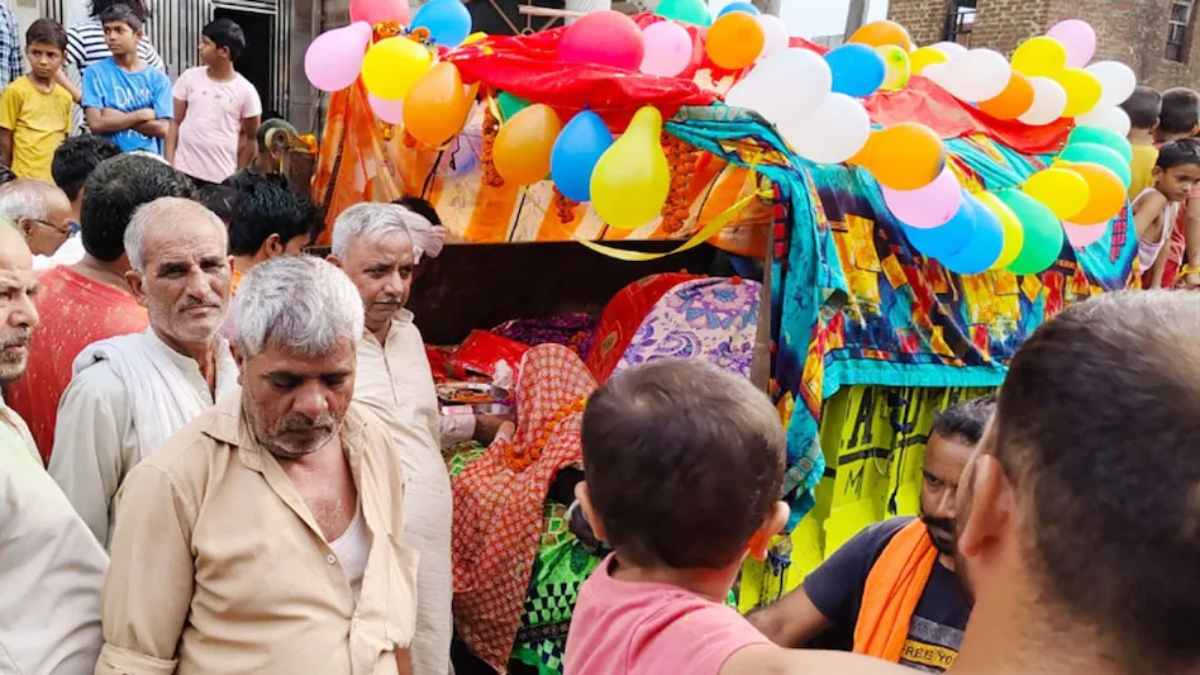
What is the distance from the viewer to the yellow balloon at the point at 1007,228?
3.19 metres

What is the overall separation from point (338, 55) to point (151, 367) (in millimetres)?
1996

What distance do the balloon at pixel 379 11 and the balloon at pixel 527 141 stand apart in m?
0.92

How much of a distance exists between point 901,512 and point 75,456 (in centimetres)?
295

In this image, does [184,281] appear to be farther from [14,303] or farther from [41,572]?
[41,572]

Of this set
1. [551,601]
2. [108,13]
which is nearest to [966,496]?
[551,601]

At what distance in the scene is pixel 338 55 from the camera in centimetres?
367

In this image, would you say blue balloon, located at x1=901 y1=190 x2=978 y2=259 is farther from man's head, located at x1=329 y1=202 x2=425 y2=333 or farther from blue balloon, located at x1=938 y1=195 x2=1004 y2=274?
man's head, located at x1=329 y1=202 x2=425 y2=333

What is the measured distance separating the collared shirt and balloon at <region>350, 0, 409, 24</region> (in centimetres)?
234

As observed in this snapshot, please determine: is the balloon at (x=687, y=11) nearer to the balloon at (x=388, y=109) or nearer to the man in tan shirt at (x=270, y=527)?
the balloon at (x=388, y=109)

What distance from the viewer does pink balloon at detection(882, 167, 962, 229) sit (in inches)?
117

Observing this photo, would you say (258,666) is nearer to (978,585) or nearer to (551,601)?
(978,585)

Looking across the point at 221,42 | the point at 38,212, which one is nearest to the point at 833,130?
the point at 38,212

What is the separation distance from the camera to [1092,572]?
2.28 ft

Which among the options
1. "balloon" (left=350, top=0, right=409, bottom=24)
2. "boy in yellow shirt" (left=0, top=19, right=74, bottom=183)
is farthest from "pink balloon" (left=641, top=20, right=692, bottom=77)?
"boy in yellow shirt" (left=0, top=19, right=74, bottom=183)
